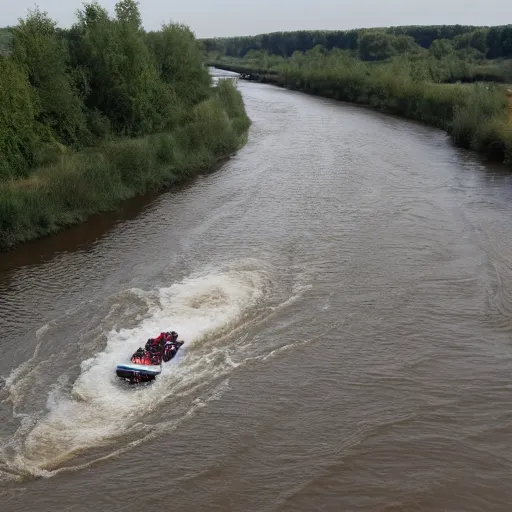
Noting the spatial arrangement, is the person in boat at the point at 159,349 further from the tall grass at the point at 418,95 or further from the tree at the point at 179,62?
the tree at the point at 179,62

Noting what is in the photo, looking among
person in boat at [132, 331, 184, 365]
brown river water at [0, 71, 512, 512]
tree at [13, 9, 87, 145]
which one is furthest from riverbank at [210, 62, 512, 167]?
person in boat at [132, 331, 184, 365]

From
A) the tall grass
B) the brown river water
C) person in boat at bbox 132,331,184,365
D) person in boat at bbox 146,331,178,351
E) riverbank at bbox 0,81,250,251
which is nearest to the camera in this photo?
the brown river water

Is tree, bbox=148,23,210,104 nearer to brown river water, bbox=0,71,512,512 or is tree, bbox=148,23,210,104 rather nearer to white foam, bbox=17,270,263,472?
brown river water, bbox=0,71,512,512

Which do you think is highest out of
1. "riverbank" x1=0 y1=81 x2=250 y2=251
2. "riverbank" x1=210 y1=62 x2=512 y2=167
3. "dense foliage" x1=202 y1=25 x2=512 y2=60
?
"dense foliage" x1=202 y1=25 x2=512 y2=60

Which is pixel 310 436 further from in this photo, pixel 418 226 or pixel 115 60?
pixel 115 60

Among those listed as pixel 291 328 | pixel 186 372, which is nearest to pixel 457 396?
pixel 291 328

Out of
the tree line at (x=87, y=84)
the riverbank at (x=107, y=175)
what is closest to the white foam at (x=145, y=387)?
the riverbank at (x=107, y=175)

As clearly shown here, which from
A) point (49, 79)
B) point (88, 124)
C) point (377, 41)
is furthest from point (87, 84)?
point (377, 41)

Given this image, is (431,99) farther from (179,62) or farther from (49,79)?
(49,79)
